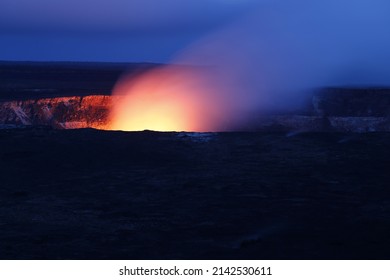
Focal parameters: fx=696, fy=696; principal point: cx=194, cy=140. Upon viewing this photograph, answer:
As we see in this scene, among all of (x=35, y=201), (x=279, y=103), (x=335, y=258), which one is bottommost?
(x=335, y=258)

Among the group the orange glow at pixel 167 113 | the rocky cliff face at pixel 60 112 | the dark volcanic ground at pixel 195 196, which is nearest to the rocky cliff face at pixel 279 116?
the rocky cliff face at pixel 60 112

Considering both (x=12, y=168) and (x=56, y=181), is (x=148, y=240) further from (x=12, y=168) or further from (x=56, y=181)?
(x=12, y=168)

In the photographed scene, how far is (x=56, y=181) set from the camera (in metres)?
9.34

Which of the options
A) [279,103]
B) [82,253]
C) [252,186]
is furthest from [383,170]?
[279,103]

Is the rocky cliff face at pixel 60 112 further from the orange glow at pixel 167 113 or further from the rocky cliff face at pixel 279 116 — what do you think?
the orange glow at pixel 167 113

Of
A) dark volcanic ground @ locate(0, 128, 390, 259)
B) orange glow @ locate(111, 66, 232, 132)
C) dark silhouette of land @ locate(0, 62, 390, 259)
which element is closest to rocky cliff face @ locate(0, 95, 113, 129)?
orange glow @ locate(111, 66, 232, 132)

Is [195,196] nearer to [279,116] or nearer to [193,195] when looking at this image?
[193,195]

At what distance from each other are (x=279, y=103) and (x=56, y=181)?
81.8ft

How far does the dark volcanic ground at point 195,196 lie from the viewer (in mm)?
6234

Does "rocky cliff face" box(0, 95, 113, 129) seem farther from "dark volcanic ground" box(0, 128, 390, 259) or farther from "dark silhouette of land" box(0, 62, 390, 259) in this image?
"dark volcanic ground" box(0, 128, 390, 259)

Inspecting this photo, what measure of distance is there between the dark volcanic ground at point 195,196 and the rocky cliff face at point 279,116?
13.7 m

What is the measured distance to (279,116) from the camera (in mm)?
27406

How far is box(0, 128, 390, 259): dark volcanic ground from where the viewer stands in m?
6.23

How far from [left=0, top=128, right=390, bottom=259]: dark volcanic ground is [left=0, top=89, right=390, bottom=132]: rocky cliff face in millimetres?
13676
